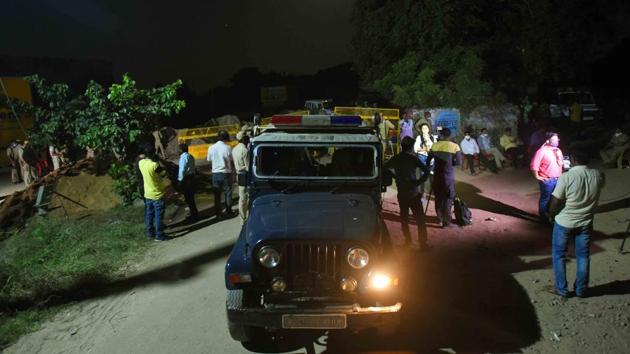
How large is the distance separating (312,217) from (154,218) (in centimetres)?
531

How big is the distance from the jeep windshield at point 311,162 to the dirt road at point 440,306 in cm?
145

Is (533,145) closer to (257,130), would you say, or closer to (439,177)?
(439,177)

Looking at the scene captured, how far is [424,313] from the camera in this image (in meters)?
5.55

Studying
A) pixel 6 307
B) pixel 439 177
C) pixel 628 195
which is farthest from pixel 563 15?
pixel 6 307

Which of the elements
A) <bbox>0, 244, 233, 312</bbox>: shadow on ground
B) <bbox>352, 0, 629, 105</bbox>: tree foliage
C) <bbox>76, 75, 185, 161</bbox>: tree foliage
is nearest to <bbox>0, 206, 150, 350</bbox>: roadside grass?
<bbox>0, 244, 233, 312</bbox>: shadow on ground

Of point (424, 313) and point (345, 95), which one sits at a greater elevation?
point (345, 95)

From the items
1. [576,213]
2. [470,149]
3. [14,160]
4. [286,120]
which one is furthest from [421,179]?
[14,160]

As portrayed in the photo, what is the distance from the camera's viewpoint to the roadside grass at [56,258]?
20.9ft

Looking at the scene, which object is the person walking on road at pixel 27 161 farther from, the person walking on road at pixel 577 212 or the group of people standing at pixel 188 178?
the person walking on road at pixel 577 212

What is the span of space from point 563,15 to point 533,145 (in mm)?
10805

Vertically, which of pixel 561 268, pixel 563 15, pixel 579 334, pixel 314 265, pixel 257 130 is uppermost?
pixel 563 15

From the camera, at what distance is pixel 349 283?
14.6 ft

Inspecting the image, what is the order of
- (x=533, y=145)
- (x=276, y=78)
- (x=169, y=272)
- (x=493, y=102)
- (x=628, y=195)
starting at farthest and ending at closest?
1. (x=276, y=78)
2. (x=493, y=102)
3. (x=533, y=145)
4. (x=628, y=195)
5. (x=169, y=272)

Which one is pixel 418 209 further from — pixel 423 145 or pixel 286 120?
pixel 423 145
